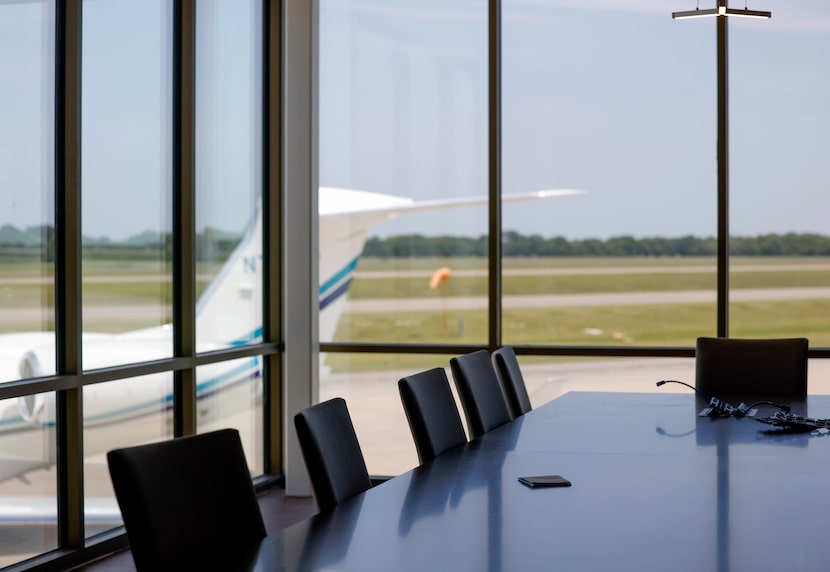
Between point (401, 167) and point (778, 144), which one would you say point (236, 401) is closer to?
point (401, 167)

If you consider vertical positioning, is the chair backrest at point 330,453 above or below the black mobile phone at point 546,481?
above

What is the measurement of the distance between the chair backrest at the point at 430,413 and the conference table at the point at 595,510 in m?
0.14

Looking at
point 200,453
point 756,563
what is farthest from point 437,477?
point 756,563

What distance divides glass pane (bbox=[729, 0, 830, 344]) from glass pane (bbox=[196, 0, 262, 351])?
3.22 metres

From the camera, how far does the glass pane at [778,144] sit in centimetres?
648

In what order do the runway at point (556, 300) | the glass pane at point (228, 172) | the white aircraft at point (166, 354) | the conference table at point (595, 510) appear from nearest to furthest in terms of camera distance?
1. the conference table at point (595, 510)
2. the white aircraft at point (166, 354)
3. the glass pane at point (228, 172)
4. the runway at point (556, 300)

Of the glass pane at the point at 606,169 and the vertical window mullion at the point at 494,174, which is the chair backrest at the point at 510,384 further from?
the glass pane at the point at 606,169

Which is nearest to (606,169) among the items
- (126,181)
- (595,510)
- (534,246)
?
(534,246)

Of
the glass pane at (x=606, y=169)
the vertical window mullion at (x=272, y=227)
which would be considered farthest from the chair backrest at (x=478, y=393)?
the vertical window mullion at (x=272, y=227)

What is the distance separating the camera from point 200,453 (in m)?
2.36

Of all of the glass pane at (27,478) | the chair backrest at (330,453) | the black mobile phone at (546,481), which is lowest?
the glass pane at (27,478)

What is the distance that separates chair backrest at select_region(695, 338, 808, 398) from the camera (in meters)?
5.17

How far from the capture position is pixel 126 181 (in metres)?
5.37

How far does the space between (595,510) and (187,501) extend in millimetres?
1029
